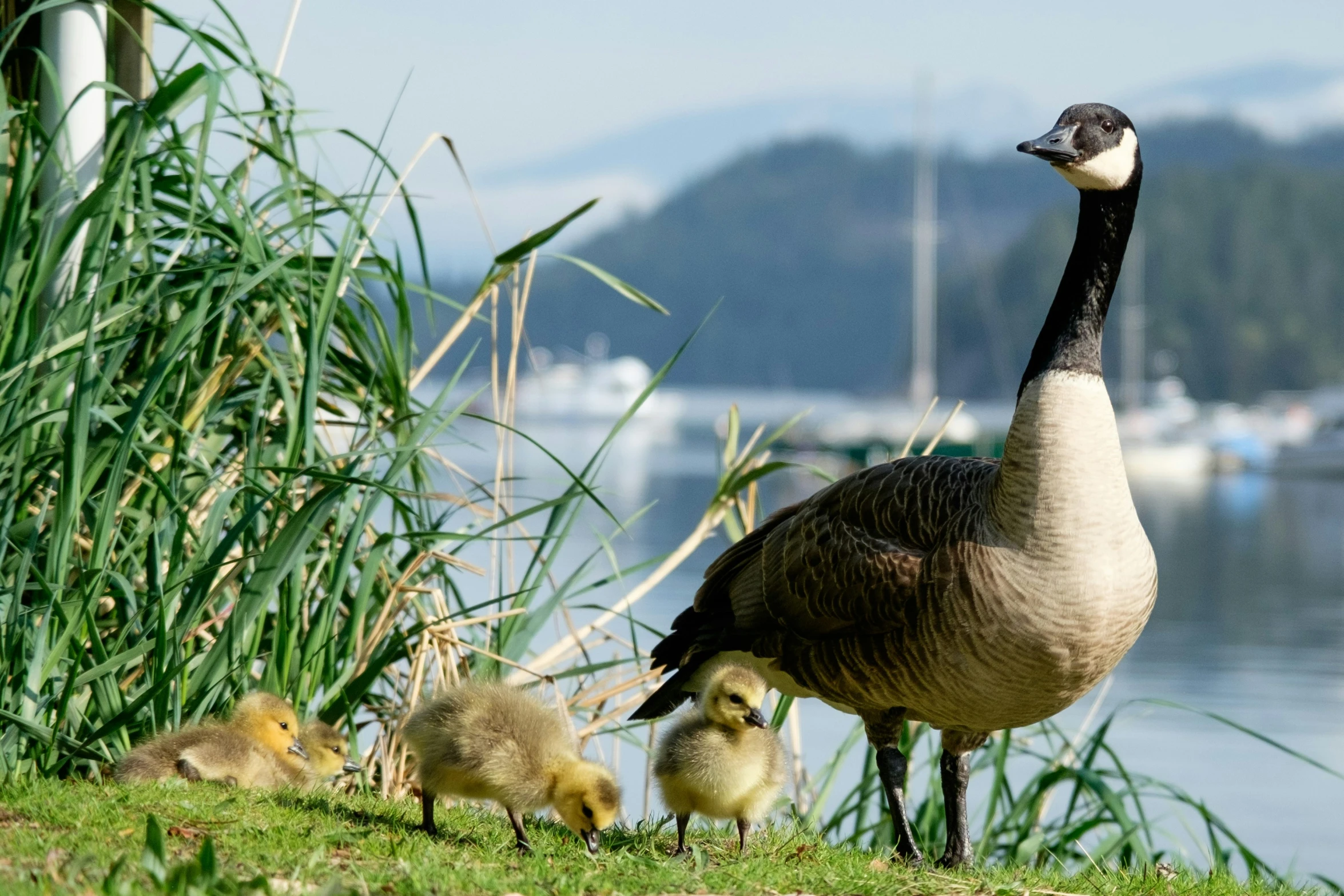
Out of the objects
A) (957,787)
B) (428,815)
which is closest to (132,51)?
(428,815)

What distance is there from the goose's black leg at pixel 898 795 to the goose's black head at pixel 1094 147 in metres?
1.93

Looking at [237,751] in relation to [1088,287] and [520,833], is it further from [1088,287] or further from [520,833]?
[1088,287]

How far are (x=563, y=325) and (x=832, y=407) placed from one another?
40.2 metres

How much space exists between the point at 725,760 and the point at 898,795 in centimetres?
78

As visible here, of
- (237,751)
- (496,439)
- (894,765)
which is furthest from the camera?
(496,439)

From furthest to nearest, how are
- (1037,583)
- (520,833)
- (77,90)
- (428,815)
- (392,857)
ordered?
(77,90), (1037,583), (428,815), (520,833), (392,857)

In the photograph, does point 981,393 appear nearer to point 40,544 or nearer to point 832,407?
point 832,407

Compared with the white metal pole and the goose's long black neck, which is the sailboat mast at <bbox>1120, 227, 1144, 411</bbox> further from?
the white metal pole

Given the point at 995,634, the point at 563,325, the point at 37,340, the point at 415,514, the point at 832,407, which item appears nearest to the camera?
the point at 995,634

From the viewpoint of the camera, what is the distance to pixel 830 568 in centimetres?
452

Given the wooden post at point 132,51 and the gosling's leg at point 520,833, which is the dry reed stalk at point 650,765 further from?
the wooden post at point 132,51

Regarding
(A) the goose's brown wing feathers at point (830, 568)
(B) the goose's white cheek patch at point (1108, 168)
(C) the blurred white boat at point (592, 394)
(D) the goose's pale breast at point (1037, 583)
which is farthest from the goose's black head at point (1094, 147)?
(C) the blurred white boat at point (592, 394)

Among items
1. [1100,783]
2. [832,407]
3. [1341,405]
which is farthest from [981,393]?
[1100,783]

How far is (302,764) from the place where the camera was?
4551 mm
